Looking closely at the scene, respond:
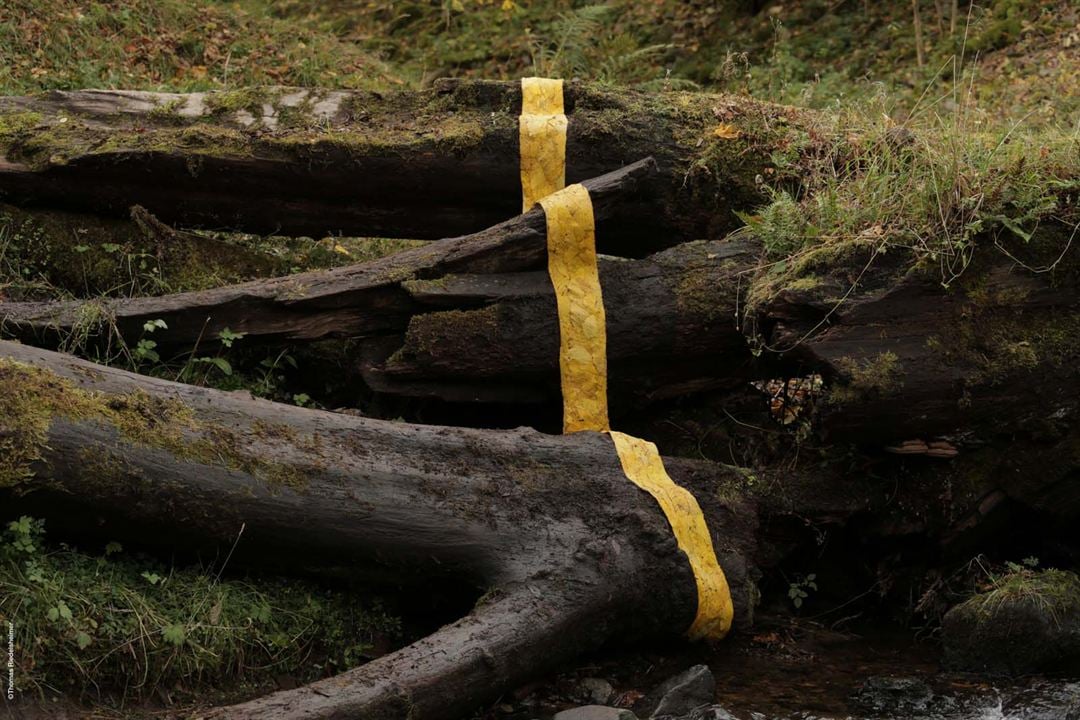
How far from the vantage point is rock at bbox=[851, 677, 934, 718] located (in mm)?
4641

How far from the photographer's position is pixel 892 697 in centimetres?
473

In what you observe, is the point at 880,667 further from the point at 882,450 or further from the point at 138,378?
the point at 138,378


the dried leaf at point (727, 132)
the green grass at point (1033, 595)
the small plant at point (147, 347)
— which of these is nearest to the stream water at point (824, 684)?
the green grass at point (1033, 595)

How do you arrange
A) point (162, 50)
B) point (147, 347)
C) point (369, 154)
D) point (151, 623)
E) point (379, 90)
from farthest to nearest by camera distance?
point (162, 50) → point (379, 90) → point (369, 154) → point (147, 347) → point (151, 623)

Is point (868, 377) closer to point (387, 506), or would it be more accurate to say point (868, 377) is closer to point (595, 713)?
point (595, 713)

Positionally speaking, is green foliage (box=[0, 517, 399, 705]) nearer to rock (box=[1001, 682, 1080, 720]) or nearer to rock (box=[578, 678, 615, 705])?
rock (box=[578, 678, 615, 705])

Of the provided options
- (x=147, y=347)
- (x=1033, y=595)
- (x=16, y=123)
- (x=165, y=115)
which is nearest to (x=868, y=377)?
(x=1033, y=595)

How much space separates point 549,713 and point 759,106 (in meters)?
3.42

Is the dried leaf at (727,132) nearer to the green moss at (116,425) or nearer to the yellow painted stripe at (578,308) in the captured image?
the yellow painted stripe at (578,308)

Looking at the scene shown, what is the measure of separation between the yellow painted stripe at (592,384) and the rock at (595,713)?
0.73m

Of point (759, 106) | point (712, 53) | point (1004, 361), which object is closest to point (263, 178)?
point (759, 106)

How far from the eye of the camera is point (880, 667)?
5.09 meters

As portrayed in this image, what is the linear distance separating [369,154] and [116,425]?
7.13 ft

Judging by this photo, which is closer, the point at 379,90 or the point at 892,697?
the point at 892,697
